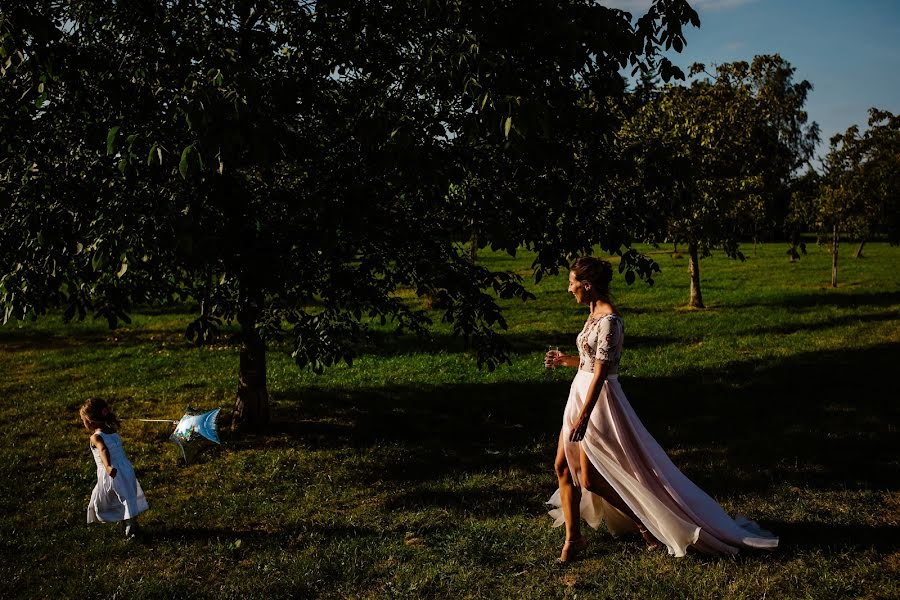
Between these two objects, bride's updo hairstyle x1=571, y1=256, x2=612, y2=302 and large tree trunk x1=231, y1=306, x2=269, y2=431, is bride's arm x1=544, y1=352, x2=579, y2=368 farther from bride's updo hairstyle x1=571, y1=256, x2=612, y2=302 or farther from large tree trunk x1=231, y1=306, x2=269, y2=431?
large tree trunk x1=231, y1=306, x2=269, y2=431

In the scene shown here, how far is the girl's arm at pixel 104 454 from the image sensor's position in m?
6.96

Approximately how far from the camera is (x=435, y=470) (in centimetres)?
935

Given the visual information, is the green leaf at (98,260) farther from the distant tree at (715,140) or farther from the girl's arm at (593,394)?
the distant tree at (715,140)

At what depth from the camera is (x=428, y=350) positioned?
1797cm

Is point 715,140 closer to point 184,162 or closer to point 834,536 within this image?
point 834,536

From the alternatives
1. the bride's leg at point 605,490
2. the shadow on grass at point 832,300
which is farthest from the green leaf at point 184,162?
the shadow on grass at point 832,300

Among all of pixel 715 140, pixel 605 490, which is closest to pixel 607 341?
pixel 605 490

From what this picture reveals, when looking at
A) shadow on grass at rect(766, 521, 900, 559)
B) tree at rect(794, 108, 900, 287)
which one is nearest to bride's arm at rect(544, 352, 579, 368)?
shadow on grass at rect(766, 521, 900, 559)

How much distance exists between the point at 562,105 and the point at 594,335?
110 inches

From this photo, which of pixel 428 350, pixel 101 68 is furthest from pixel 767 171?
pixel 101 68

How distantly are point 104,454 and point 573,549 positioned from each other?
15.4 feet

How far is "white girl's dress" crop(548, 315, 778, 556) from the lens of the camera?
18.7ft

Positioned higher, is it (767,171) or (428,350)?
(767,171)

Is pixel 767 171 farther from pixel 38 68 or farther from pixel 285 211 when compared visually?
pixel 38 68
